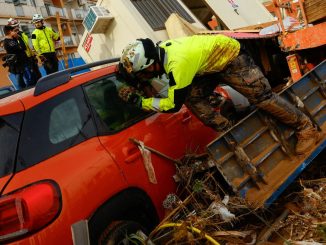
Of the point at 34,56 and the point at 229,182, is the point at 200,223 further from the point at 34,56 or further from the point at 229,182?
the point at 34,56

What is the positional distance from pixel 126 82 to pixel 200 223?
4.55ft

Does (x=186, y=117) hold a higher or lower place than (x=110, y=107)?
lower

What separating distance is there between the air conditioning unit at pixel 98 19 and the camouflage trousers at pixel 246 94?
4.60 m

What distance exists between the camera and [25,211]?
241 cm

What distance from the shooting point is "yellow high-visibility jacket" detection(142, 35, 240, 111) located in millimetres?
3324

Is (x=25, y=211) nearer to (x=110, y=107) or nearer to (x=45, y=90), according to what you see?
(x=45, y=90)

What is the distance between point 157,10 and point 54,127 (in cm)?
628

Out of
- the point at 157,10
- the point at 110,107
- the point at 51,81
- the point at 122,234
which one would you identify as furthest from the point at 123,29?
the point at 122,234

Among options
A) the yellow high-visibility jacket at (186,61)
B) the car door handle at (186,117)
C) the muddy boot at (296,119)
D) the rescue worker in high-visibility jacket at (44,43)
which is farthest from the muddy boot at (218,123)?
the rescue worker in high-visibility jacket at (44,43)

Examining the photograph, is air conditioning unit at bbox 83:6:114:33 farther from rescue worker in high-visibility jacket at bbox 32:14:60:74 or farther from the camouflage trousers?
the camouflage trousers

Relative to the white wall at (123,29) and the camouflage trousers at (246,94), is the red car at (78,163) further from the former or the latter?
the white wall at (123,29)

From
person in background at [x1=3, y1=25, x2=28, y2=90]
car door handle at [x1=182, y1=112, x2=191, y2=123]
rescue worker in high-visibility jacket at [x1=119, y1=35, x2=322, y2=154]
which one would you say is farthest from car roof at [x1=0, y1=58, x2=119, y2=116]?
person in background at [x1=3, y1=25, x2=28, y2=90]

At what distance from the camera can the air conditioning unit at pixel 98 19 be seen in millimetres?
7992

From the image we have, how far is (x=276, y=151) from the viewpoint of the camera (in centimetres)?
388
